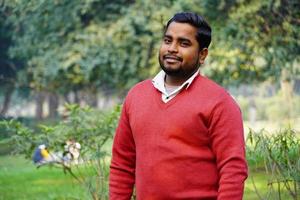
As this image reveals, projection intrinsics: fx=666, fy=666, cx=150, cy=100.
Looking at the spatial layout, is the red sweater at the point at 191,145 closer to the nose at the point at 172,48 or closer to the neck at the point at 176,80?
the neck at the point at 176,80

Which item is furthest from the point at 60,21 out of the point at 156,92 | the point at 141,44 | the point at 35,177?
the point at 156,92

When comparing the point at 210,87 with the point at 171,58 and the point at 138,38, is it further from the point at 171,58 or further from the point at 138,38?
the point at 138,38

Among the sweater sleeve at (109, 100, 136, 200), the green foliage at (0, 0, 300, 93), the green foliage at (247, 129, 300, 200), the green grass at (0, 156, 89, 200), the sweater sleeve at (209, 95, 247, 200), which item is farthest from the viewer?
the green foliage at (0, 0, 300, 93)

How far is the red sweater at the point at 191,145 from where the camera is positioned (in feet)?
8.35

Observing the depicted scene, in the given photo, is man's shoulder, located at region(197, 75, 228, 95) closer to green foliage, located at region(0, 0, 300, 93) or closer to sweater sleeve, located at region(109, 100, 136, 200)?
sweater sleeve, located at region(109, 100, 136, 200)

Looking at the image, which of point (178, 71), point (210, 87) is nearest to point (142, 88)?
point (178, 71)

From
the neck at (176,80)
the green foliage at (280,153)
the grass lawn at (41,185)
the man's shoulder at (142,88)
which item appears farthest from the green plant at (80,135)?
the neck at (176,80)

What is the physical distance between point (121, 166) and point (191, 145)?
407 mm

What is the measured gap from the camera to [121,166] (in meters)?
2.88

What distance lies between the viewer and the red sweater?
2.54 m

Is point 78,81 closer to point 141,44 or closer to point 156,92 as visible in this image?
point 141,44

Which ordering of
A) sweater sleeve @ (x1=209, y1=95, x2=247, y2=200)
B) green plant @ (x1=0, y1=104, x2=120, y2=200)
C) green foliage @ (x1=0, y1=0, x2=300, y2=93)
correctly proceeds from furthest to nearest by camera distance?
green foliage @ (x1=0, y1=0, x2=300, y2=93) → green plant @ (x1=0, y1=104, x2=120, y2=200) → sweater sleeve @ (x1=209, y1=95, x2=247, y2=200)

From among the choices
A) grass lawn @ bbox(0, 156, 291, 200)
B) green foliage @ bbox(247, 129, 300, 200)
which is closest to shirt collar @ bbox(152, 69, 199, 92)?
green foliage @ bbox(247, 129, 300, 200)

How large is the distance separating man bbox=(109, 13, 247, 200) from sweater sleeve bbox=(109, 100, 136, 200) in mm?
104
